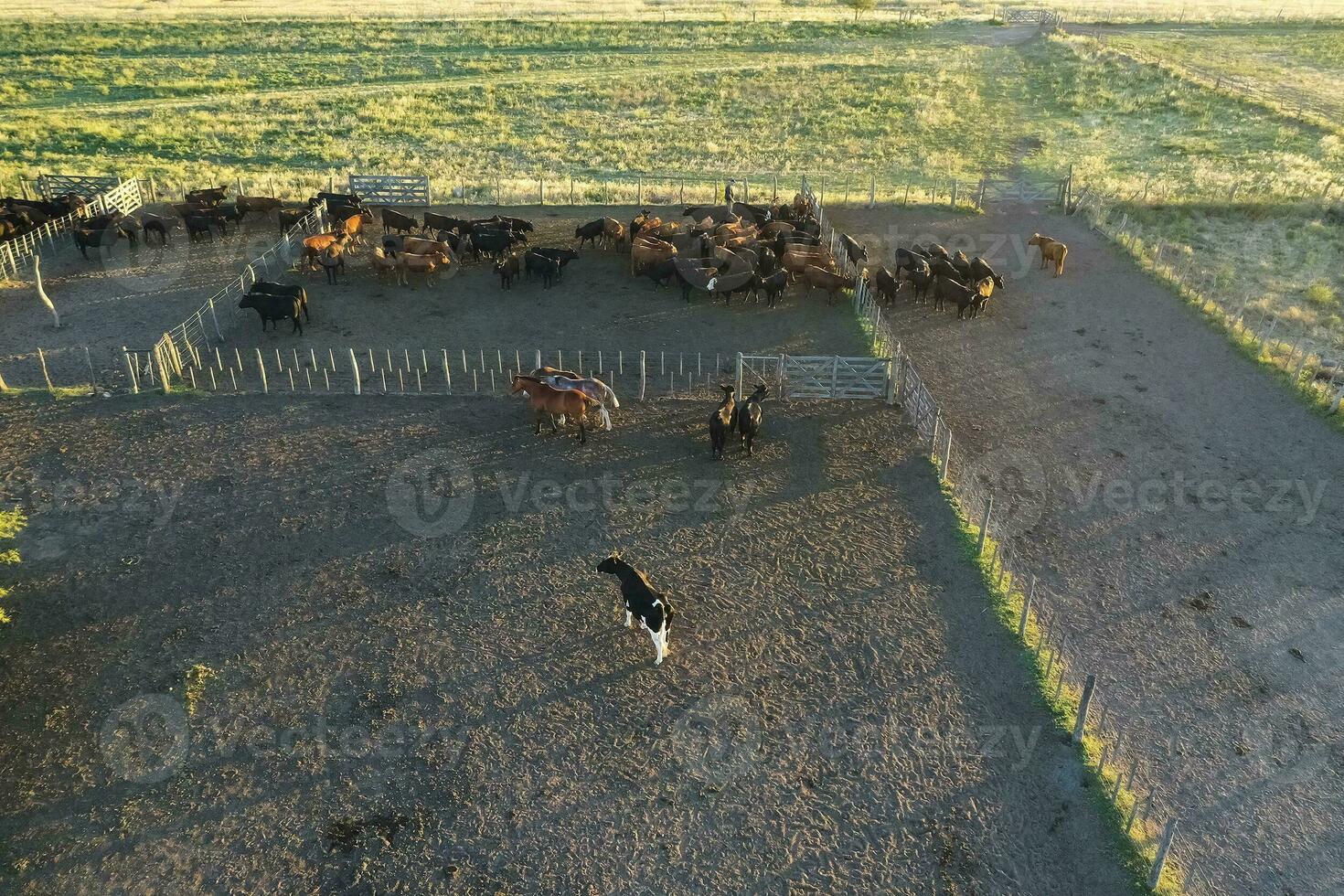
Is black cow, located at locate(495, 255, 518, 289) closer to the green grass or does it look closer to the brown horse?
the brown horse

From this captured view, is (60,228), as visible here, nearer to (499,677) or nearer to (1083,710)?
(499,677)

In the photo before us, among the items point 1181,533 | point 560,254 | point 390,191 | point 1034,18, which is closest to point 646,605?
point 1181,533

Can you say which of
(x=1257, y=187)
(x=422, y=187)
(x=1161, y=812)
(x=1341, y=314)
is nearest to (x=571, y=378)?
(x=1161, y=812)

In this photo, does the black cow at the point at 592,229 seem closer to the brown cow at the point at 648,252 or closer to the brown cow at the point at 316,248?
the brown cow at the point at 648,252

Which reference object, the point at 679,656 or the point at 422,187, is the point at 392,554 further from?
the point at 422,187

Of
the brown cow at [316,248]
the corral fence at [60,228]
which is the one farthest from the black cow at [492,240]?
the corral fence at [60,228]

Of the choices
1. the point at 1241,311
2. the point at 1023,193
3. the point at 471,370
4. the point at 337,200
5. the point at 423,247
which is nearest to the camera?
the point at 471,370
